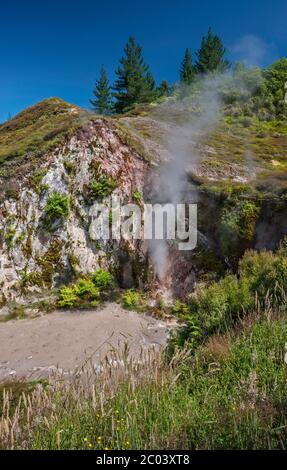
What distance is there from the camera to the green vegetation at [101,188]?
1705cm

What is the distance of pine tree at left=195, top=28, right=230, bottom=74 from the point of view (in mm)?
50000

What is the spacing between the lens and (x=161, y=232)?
1683cm

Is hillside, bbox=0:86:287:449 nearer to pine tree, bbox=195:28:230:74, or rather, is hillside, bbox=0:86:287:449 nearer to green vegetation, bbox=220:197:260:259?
green vegetation, bbox=220:197:260:259

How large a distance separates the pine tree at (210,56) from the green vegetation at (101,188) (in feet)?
131

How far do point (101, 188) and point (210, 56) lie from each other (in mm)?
42224

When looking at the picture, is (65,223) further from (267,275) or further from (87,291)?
(267,275)

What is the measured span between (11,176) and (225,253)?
443 inches

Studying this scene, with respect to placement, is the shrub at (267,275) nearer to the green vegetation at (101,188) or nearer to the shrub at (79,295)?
the shrub at (79,295)

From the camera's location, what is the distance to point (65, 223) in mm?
16703

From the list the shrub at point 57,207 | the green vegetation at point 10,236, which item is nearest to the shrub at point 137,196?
the shrub at point 57,207

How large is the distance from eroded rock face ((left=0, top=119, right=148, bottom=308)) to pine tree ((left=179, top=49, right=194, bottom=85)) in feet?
116

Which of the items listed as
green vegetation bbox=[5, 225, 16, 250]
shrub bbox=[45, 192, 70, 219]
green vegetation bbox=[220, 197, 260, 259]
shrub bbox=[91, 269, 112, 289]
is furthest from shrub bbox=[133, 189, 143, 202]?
green vegetation bbox=[5, 225, 16, 250]

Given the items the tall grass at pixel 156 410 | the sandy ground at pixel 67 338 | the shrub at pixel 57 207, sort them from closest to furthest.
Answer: the tall grass at pixel 156 410 < the sandy ground at pixel 67 338 < the shrub at pixel 57 207

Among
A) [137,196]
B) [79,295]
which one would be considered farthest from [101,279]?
A: [137,196]
